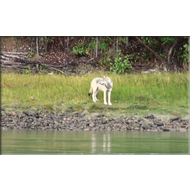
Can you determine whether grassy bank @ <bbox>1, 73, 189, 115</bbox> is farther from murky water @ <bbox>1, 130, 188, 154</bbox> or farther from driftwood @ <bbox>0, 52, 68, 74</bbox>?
murky water @ <bbox>1, 130, 188, 154</bbox>

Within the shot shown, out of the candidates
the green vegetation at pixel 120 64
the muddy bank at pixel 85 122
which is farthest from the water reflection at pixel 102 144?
the green vegetation at pixel 120 64

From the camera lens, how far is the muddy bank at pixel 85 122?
1301 centimetres

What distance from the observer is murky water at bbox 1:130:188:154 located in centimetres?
911

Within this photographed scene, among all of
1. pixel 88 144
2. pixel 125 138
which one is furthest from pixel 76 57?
pixel 88 144

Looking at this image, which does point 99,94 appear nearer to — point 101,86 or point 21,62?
point 101,86

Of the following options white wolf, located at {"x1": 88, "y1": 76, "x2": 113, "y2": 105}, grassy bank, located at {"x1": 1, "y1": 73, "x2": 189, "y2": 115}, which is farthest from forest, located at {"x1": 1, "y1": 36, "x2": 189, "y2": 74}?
white wolf, located at {"x1": 88, "y1": 76, "x2": 113, "y2": 105}

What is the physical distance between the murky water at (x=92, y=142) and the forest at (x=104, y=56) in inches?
94.1

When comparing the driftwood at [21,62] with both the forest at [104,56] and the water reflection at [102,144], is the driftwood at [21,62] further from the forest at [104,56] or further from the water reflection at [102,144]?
the water reflection at [102,144]

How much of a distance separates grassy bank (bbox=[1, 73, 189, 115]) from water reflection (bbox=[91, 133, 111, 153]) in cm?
251

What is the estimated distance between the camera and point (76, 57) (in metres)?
14.5

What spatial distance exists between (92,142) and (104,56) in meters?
4.61

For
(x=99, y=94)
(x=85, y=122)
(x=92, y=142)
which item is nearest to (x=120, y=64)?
(x=99, y=94)

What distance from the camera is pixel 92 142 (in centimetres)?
1025

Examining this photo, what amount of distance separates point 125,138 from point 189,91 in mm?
3399
